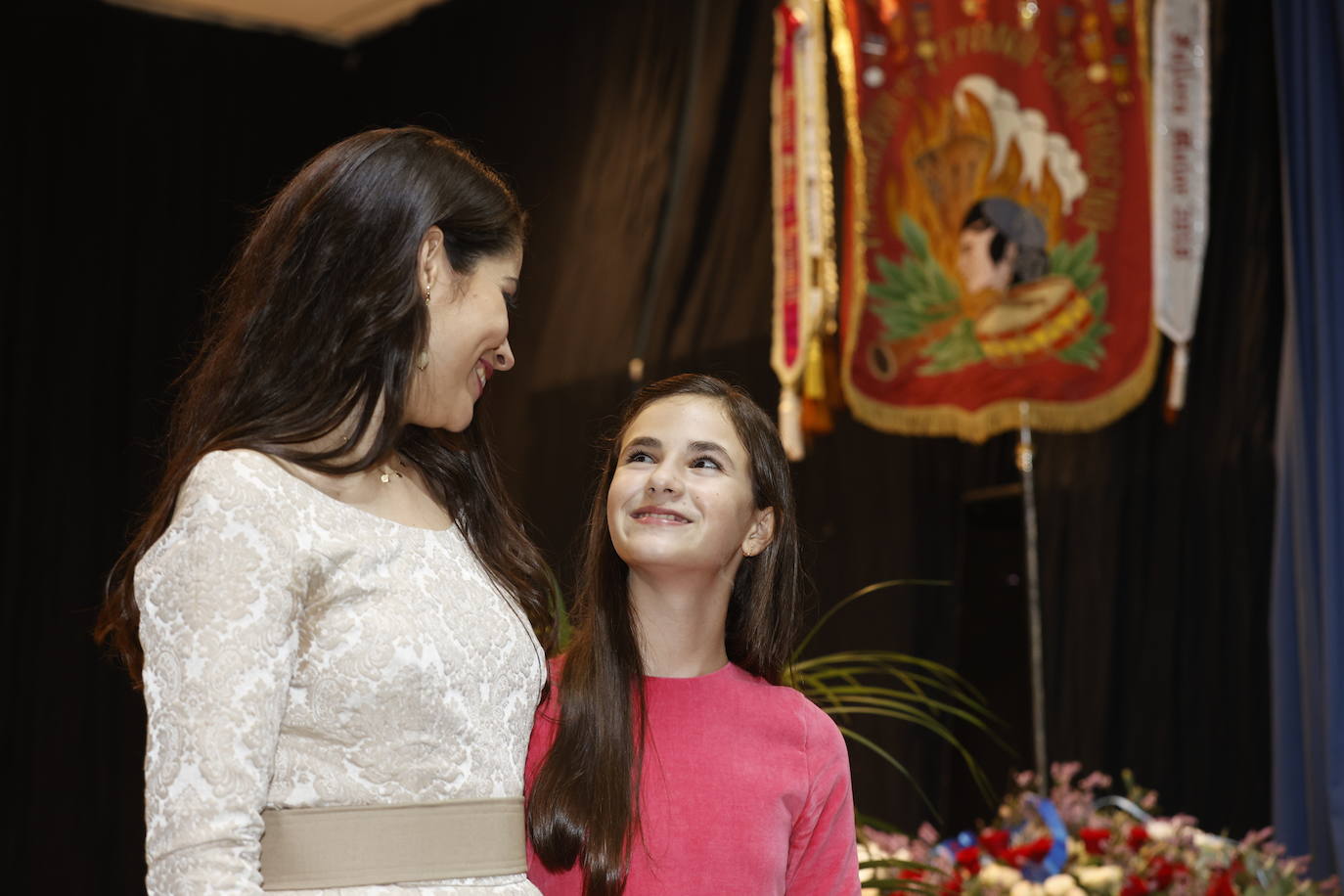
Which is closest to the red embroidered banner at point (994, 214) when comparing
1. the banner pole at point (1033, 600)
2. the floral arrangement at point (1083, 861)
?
the banner pole at point (1033, 600)

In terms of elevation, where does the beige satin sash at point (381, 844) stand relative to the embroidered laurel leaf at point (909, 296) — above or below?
below

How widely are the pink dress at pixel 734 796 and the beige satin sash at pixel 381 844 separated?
35 centimetres

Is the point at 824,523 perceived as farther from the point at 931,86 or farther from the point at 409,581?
the point at 409,581

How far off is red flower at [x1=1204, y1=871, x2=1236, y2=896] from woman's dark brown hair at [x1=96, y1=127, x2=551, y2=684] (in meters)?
1.55

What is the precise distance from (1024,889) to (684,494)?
0.91 metres

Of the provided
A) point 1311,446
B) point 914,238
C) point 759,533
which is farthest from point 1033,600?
point 759,533

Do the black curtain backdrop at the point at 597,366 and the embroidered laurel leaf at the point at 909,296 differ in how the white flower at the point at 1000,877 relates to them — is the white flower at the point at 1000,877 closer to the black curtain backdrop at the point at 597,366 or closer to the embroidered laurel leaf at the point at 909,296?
the black curtain backdrop at the point at 597,366

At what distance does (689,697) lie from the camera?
1998mm

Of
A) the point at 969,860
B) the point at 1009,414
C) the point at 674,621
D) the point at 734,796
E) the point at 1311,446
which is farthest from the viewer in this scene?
the point at 1009,414

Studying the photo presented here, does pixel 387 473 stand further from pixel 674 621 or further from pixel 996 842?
pixel 996 842

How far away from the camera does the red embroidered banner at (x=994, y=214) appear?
144 inches

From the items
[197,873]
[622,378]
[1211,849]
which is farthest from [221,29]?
[197,873]

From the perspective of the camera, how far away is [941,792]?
4035 millimetres

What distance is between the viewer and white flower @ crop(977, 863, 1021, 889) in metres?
A: 2.47
